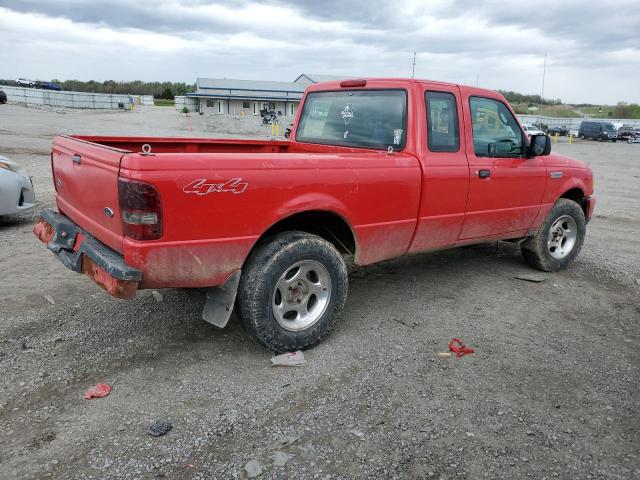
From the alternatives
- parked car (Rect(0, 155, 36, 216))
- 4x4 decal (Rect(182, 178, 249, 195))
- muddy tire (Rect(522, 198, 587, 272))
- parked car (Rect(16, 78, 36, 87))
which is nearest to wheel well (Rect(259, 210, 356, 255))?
4x4 decal (Rect(182, 178, 249, 195))

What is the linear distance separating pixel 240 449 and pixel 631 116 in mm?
101912

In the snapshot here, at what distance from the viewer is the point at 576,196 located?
6.12 meters

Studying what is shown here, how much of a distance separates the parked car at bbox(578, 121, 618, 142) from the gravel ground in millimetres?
46750

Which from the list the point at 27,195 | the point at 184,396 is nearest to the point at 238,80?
the point at 27,195

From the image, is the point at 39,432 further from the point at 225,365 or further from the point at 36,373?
the point at 225,365

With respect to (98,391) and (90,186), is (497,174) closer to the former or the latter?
(90,186)

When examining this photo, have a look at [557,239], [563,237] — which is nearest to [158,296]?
[557,239]

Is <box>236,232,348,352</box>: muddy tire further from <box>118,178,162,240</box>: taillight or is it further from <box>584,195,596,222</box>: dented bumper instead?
<box>584,195,596,222</box>: dented bumper

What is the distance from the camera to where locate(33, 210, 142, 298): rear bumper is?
2.99 m

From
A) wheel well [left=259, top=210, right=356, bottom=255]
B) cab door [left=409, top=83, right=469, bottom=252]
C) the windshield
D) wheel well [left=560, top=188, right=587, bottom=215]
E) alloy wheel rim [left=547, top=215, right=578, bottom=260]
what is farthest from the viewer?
wheel well [left=560, top=188, right=587, bottom=215]

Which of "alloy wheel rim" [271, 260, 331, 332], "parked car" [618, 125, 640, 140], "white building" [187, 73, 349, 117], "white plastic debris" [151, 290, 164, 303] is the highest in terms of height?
"white building" [187, 73, 349, 117]

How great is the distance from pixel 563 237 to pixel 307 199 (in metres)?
3.88

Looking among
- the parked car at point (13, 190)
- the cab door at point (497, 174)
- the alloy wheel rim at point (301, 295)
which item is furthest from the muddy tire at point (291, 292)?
the parked car at point (13, 190)

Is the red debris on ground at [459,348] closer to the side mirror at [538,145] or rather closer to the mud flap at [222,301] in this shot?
the mud flap at [222,301]
